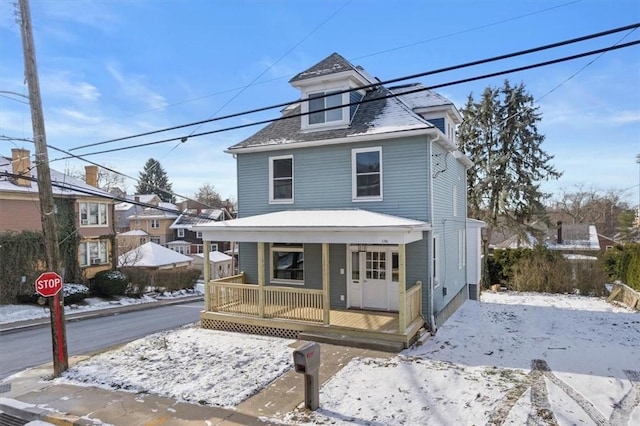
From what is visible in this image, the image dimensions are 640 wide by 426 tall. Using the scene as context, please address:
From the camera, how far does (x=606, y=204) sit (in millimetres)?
55406

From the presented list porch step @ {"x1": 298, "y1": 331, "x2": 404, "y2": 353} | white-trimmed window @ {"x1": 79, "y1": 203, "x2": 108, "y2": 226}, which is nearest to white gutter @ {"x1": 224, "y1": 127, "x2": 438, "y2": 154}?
porch step @ {"x1": 298, "y1": 331, "x2": 404, "y2": 353}

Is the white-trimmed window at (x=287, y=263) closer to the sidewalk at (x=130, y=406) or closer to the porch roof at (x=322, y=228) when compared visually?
the porch roof at (x=322, y=228)

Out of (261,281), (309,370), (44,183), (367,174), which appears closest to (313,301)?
(261,281)

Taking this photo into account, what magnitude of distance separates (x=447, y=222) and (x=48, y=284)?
11317 millimetres

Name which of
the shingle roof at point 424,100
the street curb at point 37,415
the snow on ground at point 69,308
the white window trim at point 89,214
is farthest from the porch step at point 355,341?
the white window trim at point 89,214

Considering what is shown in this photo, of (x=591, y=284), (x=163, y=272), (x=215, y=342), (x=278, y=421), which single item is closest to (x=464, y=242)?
(x=591, y=284)

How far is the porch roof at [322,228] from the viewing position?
Result: 978cm

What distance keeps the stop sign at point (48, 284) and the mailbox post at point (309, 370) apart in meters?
5.40

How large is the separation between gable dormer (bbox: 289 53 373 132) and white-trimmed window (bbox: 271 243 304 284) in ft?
12.9

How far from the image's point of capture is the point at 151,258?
28578mm

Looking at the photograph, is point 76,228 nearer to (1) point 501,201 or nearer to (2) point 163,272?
(2) point 163,272

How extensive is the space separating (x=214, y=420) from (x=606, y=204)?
64889mm

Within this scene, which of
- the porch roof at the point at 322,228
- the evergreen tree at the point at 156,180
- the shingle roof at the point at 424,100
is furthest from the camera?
the evergreen tree at the point at 156,180

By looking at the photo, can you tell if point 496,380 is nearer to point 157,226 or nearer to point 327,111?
point 327,111
